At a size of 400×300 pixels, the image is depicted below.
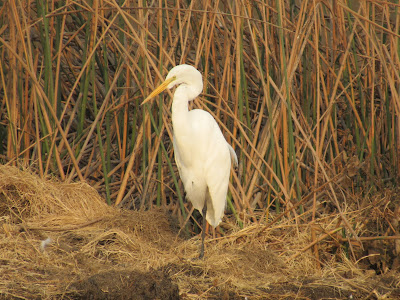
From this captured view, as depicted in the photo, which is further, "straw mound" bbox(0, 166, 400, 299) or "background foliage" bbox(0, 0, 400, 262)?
"background foliage" bbox(0, 0, 400, 262)

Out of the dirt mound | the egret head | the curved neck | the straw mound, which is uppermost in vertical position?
the egret head

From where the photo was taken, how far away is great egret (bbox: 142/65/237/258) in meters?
3.14

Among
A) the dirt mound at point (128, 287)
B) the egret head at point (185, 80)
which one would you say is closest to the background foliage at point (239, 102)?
the egret head at point (185, 80)

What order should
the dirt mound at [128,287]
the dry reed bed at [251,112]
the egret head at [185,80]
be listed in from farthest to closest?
1. the dry reed bed at [251,112]
2. the egret head at [185,80]
3. the dirt mound at [128,287]

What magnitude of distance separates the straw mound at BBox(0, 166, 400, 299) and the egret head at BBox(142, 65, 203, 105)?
→ 29.9 inches

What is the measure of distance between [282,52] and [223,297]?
131cm

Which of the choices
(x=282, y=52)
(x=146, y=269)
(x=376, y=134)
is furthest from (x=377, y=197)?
(x=146, y=269)

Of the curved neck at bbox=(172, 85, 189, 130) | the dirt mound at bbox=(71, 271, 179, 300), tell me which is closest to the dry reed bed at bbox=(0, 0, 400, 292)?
the curved neck at bbox=(172, 85, 189, 130)

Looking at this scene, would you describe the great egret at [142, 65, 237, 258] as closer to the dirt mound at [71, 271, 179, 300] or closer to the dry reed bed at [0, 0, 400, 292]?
the dry reed bed at [0, 0, 400, 292]

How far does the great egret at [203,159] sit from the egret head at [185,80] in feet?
0.30

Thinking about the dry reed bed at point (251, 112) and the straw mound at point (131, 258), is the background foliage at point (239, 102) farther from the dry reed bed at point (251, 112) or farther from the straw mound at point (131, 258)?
the straw mound at point (131, 258)

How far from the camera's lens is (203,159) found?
10.7 feet

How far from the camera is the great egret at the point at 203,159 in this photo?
10.3 ft

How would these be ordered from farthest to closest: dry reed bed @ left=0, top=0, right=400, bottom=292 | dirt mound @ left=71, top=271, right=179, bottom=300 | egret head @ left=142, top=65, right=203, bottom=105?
dry reed bed @ left=0, top=0, right=400, bottom=292, egret head @ left=142, top=65, right=203, bottom=105, dirt mound @ left=71, top=271, right=179, bottom=300
